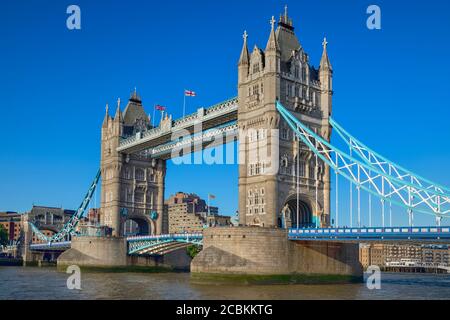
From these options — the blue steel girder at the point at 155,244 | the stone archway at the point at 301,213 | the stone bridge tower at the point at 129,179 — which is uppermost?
the stone bridge tower at the point at 129,179

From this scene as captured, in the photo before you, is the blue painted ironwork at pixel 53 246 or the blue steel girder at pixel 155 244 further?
the blue painted ironwork at pixel 53 246

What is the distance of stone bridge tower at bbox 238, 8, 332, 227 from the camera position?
206 feet

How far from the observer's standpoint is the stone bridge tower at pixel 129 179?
313ft

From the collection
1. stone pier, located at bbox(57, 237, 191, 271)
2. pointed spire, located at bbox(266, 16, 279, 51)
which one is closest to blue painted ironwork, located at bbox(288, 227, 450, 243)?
pointed spire, located at bbox(266, 16, 279, 51)

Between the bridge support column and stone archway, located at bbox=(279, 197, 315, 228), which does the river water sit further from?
stone archway, located at bbox=(279, 197, 315, 228)

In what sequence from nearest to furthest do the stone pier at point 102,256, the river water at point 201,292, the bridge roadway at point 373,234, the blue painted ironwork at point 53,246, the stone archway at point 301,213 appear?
1. the river water at point 201,292
2. the bridge roadway at point 373,234
3. the stone archway at point 301,213
4. the stone pier at point 102,256
5. the blue painted ironwork at point 53,246

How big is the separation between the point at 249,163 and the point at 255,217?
5.79 meters

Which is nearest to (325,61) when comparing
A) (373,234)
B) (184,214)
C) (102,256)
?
(373,234)

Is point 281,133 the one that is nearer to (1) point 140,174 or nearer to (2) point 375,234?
(2) point 375,234

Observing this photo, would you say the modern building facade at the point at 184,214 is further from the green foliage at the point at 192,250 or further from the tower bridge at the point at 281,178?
the tower bridge at the point at 281,178

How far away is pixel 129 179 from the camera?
317ft

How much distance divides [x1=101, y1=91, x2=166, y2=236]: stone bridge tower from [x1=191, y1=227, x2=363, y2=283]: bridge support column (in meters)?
39.0

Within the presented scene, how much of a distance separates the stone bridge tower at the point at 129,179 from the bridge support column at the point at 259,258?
39.0m

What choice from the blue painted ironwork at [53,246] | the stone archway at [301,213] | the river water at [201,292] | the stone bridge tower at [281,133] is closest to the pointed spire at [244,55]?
the stone bridge tower at [281,133]
